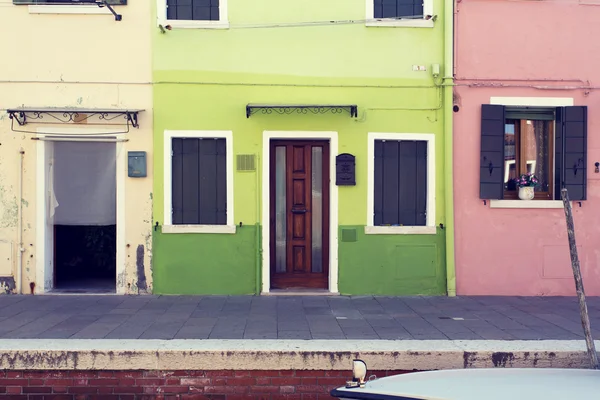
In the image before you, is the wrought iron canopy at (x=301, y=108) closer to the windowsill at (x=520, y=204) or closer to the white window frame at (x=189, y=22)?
the white window frame at (x=189, y=22)

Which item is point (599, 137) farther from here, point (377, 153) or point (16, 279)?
point (16, 279)

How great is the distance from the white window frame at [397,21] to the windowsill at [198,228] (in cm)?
411

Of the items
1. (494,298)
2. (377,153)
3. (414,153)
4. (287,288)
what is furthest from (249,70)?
(494,298)

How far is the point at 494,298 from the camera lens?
877 cm

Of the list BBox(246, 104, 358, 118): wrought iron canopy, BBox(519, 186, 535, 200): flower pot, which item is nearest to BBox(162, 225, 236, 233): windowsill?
BBox(246, 104, 358, 118): wrought iron canopy

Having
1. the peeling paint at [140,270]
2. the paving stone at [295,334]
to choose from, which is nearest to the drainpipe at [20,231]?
the peeling paint at [140,270]

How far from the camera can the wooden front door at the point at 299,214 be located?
913cm

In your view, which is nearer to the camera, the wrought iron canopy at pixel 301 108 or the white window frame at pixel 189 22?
the wrought iron canopy at pixel 301 108

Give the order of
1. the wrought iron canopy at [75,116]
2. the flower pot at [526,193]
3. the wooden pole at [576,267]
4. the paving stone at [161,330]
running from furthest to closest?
1. the flower pot at [526,193]
2. the wrought iron canopy at [75,116]
3. the paving stone at [161,330]
4. the wooden pole at [576,267]

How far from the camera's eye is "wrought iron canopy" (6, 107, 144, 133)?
8508mm

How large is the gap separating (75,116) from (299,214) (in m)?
4.03

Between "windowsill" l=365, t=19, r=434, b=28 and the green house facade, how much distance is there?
0.02m

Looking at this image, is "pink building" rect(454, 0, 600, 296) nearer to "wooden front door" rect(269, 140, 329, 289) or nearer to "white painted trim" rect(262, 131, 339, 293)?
"white painted trim" rect(262, 131, 339, 293)

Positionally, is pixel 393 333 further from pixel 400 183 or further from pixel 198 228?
pixel 198 228
